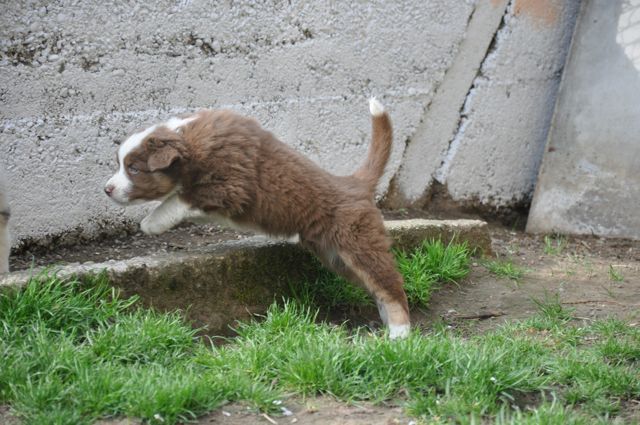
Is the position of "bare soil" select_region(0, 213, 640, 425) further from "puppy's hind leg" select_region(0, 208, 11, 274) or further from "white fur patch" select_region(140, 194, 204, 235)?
"white fur patch" select_region(140, 194, 204, 235)

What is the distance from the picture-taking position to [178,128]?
16.1 feet

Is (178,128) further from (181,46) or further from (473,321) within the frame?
(473,321)

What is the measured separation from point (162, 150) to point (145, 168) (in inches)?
5.8

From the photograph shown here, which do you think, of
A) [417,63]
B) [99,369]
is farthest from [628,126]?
[99,369]

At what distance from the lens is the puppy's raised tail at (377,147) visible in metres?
5.30

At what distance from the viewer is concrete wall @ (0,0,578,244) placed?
5.41 metres

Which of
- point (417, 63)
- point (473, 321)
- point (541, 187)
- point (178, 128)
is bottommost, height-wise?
point (473, 321)

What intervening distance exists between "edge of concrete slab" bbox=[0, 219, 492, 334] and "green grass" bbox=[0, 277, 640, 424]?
134 mm

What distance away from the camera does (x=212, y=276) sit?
499 centimetres

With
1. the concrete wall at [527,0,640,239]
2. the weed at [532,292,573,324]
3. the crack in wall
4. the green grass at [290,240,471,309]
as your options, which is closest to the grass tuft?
the concrete wall at [527,0,640,239]

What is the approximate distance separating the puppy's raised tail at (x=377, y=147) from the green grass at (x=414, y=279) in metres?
0.66

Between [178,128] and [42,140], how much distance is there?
1061 millimetres

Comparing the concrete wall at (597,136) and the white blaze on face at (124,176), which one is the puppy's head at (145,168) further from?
the concrete wall at (597,136)

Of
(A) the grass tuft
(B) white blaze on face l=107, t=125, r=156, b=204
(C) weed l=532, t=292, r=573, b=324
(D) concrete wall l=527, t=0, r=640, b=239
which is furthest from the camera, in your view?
(D) concrete wall l=527, t=0, r=640, b=239
